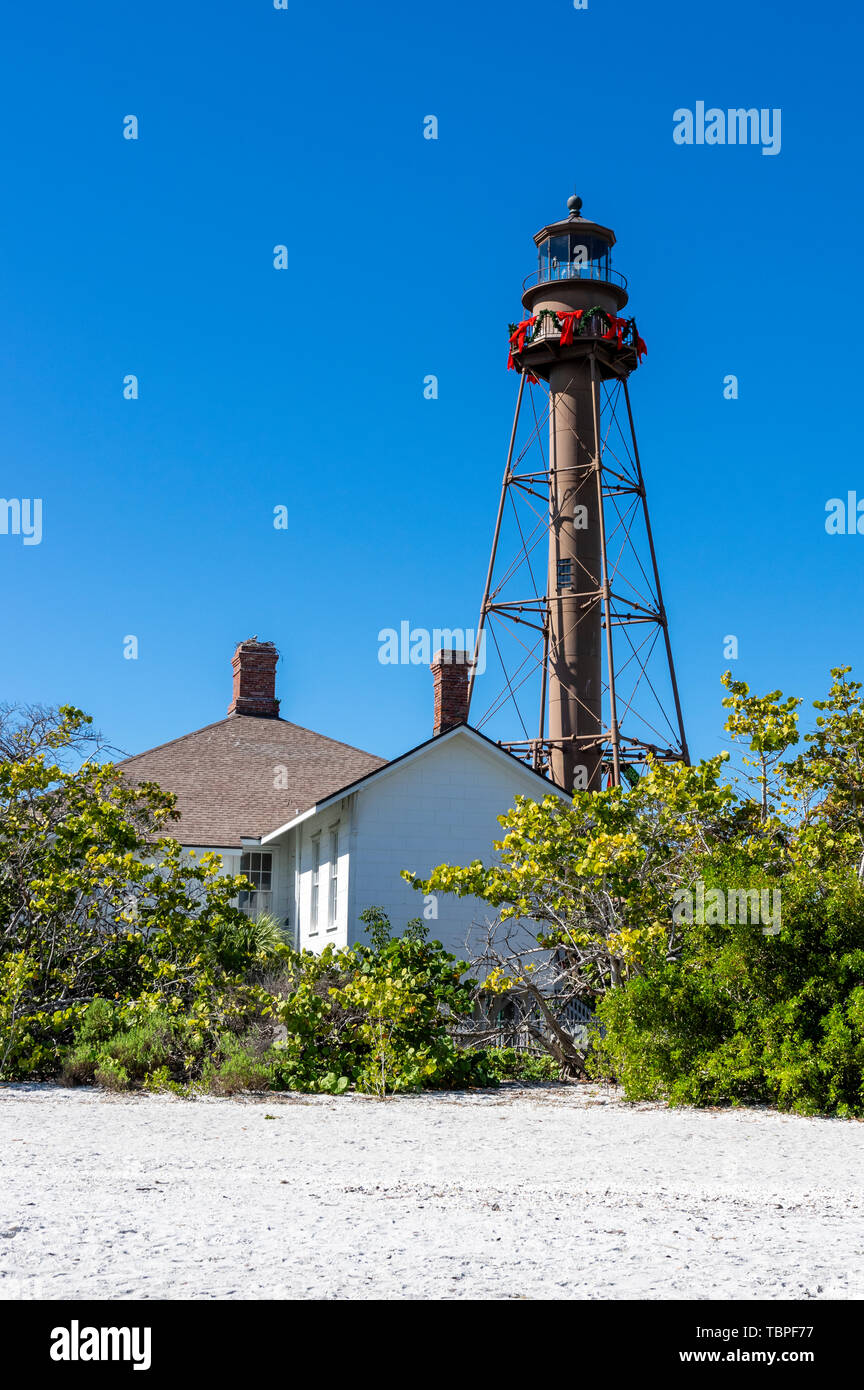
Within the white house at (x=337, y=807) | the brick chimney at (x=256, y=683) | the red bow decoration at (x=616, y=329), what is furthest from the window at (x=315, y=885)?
the red bow decoration at (x=616, y=329)

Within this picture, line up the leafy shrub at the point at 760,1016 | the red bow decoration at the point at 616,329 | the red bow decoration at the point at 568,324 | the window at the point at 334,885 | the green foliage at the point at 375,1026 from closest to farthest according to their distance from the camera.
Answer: the leafy shrub at the point at 760,1016 → the green foliage at the point at 375,1026 → the window at the point at 334,885 → the red bow decoration at the point at 568,324 → the red bow decoration at the point at 616,329

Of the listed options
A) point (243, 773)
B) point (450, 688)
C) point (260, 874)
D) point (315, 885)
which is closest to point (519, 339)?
point (450, 688)

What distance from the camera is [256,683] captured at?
30266mm

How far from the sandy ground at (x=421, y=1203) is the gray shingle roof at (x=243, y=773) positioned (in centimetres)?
1206

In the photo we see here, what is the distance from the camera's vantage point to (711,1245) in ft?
19.1

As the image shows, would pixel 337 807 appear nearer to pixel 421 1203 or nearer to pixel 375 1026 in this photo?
pixel 375 1026

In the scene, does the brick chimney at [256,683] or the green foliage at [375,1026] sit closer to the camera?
the green foliage at [375,1026]

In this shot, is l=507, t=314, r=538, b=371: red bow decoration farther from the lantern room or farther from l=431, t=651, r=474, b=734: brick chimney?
l=431, t=651, r=474, b=734: brick chimney

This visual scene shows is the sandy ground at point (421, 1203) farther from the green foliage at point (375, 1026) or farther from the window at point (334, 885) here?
the window at point (334, 885)

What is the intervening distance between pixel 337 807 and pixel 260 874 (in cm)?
538

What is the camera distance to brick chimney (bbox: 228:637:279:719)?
98.0 feet

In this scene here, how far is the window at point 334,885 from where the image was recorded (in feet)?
68.8

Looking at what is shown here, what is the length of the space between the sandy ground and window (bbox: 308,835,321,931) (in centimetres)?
995

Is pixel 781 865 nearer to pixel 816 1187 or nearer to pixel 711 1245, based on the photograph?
pixel 816 1187
